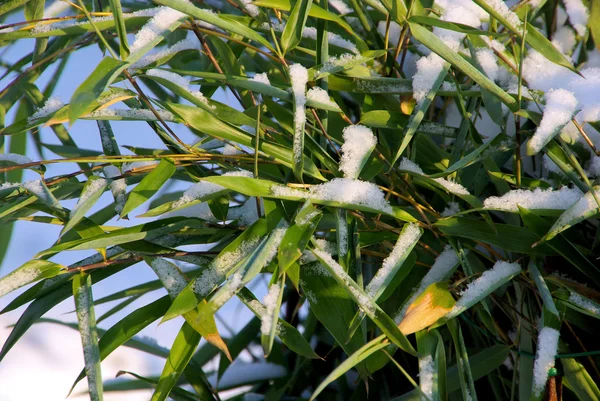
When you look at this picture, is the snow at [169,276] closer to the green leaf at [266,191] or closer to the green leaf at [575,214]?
the green leaf at [266,191]

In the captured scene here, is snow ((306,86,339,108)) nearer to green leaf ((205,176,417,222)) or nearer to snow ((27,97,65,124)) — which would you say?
green leaf ((205,176,417,222))

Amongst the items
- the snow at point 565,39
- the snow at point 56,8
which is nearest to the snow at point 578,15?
the snow at point 565,39

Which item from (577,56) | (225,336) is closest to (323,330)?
(225,336)

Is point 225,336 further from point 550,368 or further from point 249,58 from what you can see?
point 550,368

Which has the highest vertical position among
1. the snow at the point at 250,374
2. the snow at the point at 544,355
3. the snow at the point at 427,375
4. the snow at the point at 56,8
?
the snow at the point at 56,8

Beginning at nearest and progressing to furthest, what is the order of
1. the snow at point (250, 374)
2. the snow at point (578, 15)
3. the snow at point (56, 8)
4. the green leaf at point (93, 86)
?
the green leaf at point (93, 86)
the snow at point (578, 15)
the snow at point (250, 374)
the snow at point (56, 8)

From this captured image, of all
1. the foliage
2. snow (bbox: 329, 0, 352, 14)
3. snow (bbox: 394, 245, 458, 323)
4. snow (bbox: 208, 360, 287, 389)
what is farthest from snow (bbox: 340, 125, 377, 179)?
snow (bbox: 208, 360, 287, 389)
